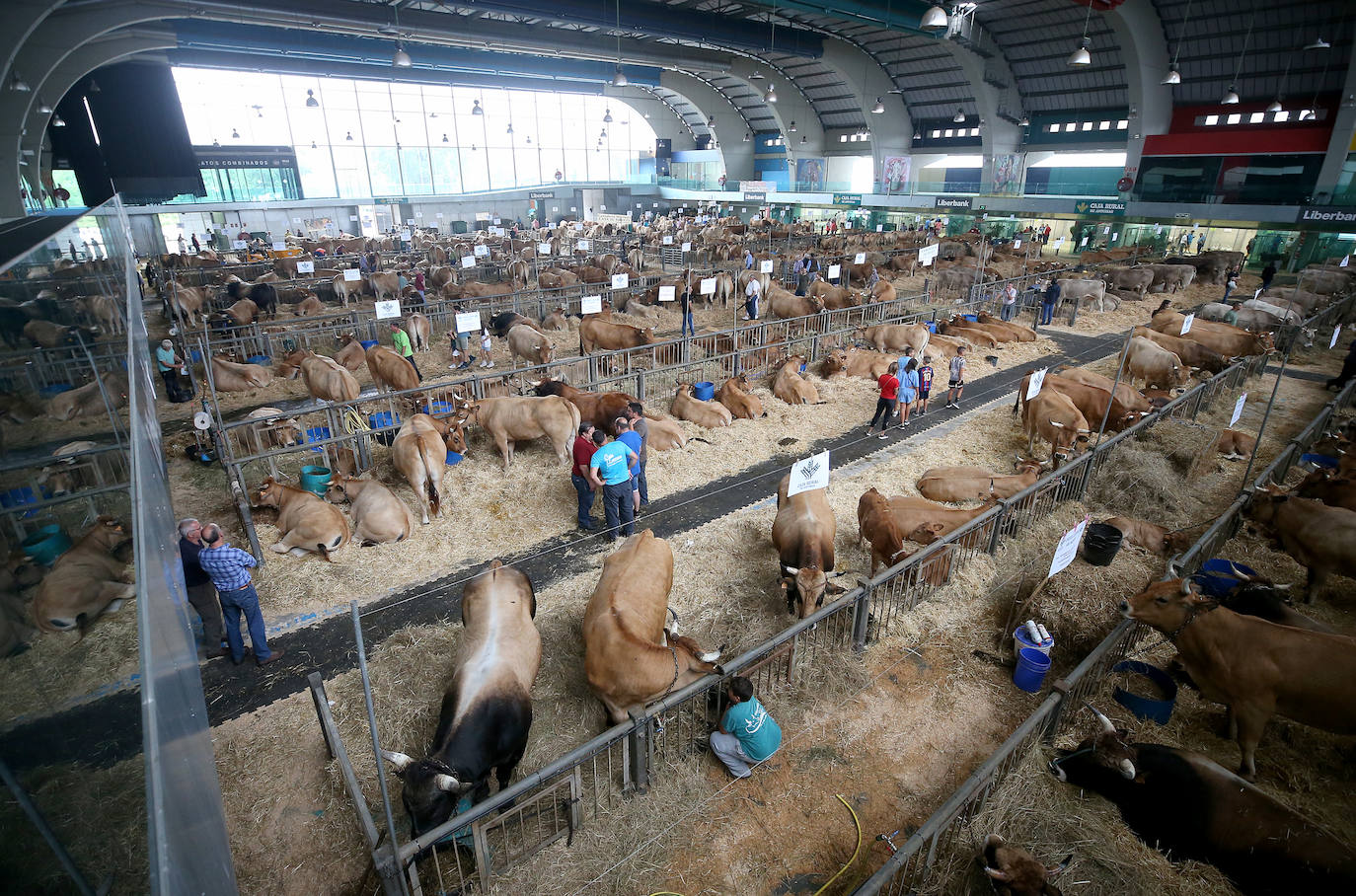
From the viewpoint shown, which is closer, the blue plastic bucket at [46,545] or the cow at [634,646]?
the blue plastic bucket at [46,545]

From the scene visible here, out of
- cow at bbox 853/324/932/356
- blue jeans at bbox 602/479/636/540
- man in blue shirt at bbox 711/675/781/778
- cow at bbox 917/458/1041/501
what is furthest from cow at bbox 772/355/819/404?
man in blue shirt at bbox 711/675/781/778

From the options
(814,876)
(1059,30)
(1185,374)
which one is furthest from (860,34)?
(814,876)

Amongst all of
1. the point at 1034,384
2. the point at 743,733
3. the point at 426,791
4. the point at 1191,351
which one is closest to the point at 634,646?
the point at 743,733

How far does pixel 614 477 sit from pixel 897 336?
11.4m

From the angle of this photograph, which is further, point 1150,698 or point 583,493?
point 583,493

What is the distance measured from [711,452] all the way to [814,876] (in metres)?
7.87

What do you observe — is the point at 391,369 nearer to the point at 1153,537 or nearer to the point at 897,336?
the point at 897,336

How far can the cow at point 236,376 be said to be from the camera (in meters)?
15.2

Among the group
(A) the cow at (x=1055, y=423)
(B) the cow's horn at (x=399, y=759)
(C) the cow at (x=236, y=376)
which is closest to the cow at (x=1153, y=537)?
(A) the cow at (x=1055, y=423)

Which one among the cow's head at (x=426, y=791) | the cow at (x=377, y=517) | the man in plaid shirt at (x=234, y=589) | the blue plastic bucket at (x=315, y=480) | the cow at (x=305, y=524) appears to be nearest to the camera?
the cow's head at (x=426, y=791)

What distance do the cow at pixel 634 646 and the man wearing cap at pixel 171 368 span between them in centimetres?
1371

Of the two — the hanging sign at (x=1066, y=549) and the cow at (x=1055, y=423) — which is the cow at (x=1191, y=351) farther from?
the hanging sign at (x=1066, y=549)

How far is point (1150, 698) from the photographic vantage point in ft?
19.8

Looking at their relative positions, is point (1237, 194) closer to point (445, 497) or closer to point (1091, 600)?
point (1091, 600)
